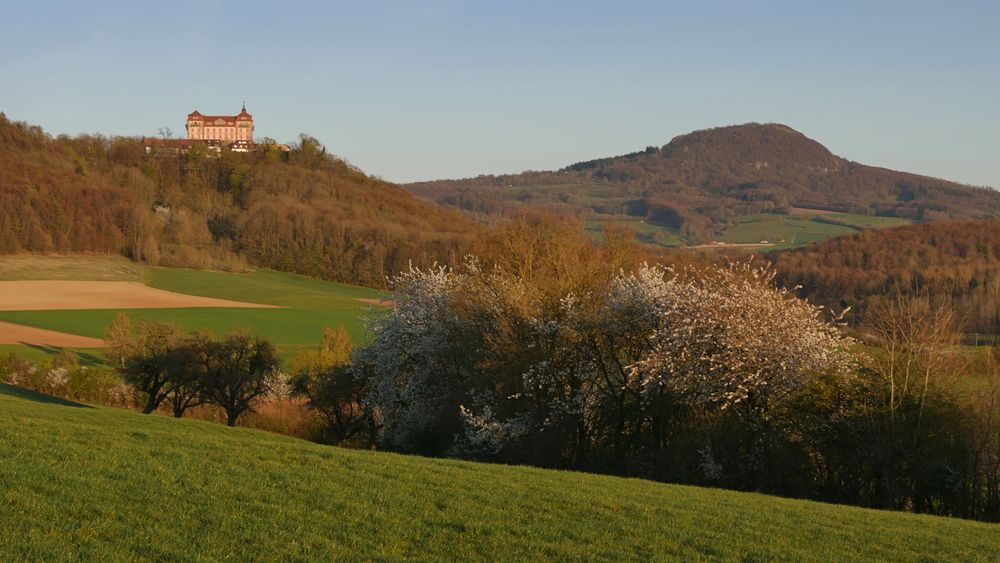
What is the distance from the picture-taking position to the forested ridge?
104m

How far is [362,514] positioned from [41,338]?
200 ft

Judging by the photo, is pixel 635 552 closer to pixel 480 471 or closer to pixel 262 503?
pixel 262 503

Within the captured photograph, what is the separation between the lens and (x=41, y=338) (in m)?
64.7

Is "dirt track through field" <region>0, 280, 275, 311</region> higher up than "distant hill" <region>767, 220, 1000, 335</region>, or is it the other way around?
"distant hill" <region>767, 220, 1000, 335</region>

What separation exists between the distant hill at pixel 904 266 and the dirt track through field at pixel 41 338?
49337mm

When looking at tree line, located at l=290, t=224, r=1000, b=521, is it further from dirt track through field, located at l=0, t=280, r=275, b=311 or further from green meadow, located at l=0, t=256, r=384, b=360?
dirt track through field, located at l=0, t=280, r=275, b=311

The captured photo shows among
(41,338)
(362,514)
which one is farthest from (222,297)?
(362,514)

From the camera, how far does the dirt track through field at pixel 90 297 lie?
79.3m

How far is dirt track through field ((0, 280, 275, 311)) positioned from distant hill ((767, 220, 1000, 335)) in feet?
177

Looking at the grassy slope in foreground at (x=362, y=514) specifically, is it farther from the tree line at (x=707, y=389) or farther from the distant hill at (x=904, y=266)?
the distant hill at (x=904, y=266)

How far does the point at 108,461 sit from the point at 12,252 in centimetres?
9429

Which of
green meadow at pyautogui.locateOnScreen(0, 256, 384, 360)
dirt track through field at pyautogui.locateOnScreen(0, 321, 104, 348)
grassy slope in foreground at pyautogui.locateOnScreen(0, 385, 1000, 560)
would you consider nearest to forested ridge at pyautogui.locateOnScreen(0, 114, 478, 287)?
green meadow at pyautogui.locateOnScreen(0, 256, 384, 360)

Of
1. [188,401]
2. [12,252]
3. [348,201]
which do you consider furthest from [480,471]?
[348,201]

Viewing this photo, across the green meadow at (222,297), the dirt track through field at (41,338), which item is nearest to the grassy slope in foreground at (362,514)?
the green meadow at (222,297)
